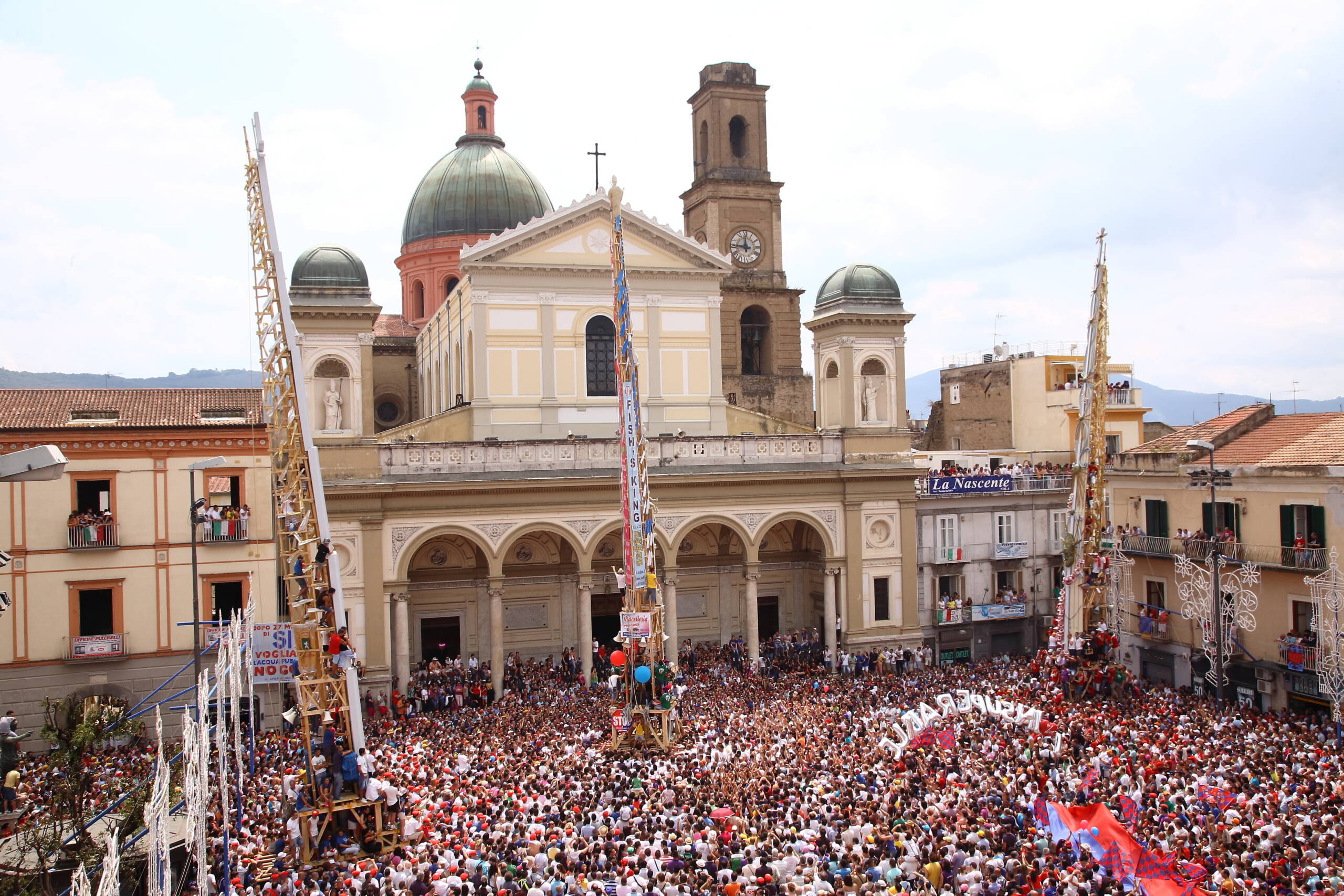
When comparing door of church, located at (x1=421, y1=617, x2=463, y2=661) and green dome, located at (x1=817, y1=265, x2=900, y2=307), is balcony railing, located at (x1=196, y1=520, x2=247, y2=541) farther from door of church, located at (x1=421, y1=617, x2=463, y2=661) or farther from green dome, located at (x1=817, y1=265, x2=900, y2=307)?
green dome, located at (x1=817, y1=265, x2=900, y2=307)

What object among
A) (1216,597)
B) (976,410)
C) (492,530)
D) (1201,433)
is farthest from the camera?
(976,410)

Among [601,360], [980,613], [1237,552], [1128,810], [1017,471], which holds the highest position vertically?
[601,360]

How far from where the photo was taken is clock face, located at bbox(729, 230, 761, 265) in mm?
48281

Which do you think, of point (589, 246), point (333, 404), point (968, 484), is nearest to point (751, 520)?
point (968, 484)

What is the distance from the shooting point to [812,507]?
1371 inches

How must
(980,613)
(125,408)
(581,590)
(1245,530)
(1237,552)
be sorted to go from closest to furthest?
(125,408) < (1237,552) < (1245,530) < (581,590) < (980,613)

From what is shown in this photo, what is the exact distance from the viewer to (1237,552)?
29.4m

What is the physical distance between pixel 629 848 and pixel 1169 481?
23.0m

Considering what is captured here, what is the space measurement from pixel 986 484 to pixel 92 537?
90.4 ft

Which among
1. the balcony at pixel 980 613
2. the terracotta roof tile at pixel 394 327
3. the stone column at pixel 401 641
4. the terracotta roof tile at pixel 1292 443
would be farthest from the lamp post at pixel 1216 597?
the terracotta roof tile at pixel 394 327

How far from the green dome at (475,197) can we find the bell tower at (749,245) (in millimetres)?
7696

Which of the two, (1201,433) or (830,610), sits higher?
(1201,433)

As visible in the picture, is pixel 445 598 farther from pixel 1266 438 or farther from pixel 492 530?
pixel 1266 438

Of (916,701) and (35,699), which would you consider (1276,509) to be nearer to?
(916,701)
